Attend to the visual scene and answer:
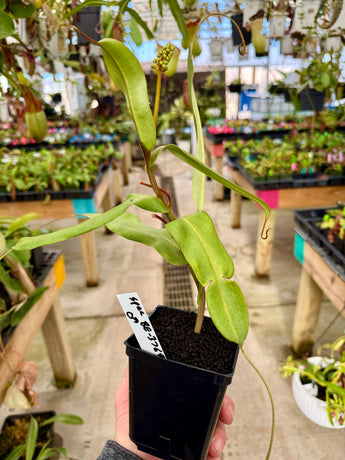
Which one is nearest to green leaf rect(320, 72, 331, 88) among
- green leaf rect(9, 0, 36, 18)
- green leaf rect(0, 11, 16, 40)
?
green leaf rect(9, 0, 36, 18)

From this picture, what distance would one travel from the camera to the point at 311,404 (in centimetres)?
127

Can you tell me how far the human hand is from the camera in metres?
0.70

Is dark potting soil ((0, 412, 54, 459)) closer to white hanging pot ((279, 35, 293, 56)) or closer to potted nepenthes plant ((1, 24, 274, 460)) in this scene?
potted nepenthes plant ((1, 24, 274, 460))

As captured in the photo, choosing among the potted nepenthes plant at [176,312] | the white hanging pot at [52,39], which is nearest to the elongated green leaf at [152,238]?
the potted nepenthes plant at [176,312]

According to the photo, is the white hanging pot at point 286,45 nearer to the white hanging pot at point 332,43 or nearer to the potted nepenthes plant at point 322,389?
the white hanging pot at point 332,43

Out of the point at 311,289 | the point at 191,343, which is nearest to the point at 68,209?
the point at 311,289

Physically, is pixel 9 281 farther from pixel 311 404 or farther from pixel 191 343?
pixel 311 404

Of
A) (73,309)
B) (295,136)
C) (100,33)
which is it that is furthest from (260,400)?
(295,136)

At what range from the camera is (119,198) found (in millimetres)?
3695

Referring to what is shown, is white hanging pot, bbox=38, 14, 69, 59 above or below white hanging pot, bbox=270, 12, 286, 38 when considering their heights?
below

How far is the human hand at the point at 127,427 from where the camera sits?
70 centimetres

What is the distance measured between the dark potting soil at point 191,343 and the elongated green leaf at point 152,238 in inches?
6.2

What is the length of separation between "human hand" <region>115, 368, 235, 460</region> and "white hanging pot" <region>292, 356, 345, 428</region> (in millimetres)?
698

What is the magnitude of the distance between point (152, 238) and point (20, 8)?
27.1 inches
